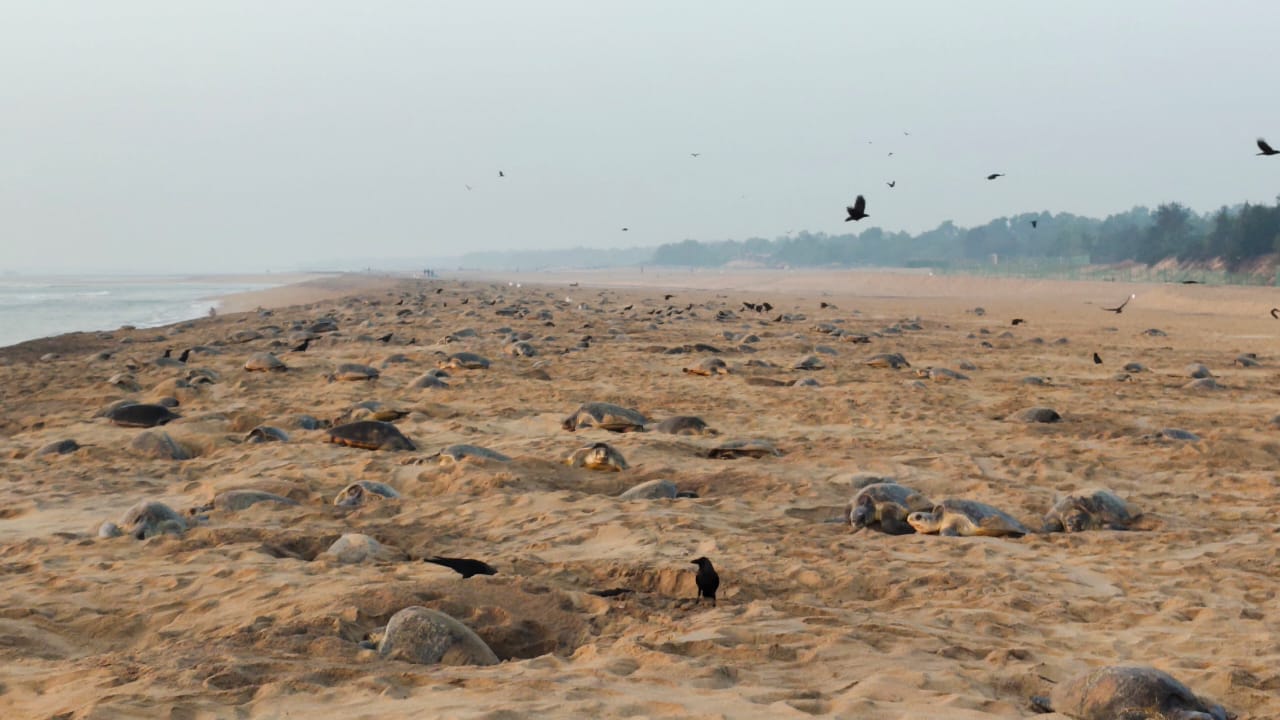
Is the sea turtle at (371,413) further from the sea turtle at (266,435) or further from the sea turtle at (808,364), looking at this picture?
the sea turtle at (808,364)

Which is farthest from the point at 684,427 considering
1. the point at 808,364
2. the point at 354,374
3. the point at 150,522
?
the point at 808,364

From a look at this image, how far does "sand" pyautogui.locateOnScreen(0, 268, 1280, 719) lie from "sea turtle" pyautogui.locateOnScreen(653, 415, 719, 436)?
218mm

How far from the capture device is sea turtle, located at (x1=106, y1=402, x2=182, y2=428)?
33.2 ft

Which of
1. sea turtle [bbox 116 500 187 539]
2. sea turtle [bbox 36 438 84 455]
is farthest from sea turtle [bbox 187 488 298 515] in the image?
sea turtle [bbox 36 438 84 455]

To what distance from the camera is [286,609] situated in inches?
183

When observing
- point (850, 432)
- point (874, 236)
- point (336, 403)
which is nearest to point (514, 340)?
point (336, 403)

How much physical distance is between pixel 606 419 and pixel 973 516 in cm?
420

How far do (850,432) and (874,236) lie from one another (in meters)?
175

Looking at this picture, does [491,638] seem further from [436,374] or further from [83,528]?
[436,374]

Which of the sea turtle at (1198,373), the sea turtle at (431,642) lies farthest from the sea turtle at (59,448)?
the sea turtle at (1198,373)

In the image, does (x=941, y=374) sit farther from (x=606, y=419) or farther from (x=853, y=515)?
(x=853, y=515)

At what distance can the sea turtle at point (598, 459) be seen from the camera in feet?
26.5

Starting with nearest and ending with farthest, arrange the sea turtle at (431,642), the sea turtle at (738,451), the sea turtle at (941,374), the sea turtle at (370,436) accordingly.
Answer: the sea turtle at (431,642) → the sea turtle at (738,451) → the sea turtle at (370,436) → the sea turtle at (941,374)

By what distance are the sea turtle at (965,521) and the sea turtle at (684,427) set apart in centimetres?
332
